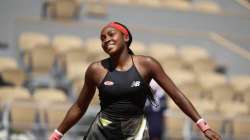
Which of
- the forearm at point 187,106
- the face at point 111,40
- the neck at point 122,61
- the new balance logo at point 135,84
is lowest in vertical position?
the forearm at point 187,106

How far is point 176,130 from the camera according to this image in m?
9.73

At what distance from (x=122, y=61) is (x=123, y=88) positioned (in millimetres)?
169

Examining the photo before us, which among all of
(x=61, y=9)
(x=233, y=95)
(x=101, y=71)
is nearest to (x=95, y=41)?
(x=61, y=9)

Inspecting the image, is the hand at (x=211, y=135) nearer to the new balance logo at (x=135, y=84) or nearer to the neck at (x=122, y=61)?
the new balance logo at (x=135, y=84)

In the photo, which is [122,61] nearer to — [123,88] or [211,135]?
[123,88]

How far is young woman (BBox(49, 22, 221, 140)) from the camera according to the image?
422 cm

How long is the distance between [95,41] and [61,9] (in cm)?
120

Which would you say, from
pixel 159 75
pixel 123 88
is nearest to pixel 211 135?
pixel 159 75

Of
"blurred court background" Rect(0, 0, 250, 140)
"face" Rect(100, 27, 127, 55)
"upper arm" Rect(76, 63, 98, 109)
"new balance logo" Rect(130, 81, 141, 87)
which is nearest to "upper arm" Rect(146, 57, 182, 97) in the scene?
"new balance logo" Rect(130, 81, 141, 87)

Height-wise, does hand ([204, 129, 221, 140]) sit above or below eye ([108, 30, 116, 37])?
below

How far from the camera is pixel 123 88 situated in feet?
13.9

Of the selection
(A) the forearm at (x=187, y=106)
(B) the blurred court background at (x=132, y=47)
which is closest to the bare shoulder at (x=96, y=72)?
(A) the forearm at (x=187, y=106)

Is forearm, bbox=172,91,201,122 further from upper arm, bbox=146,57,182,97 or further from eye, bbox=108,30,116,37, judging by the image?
eye, bbox=108,30,116,37

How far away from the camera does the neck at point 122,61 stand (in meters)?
4.25
